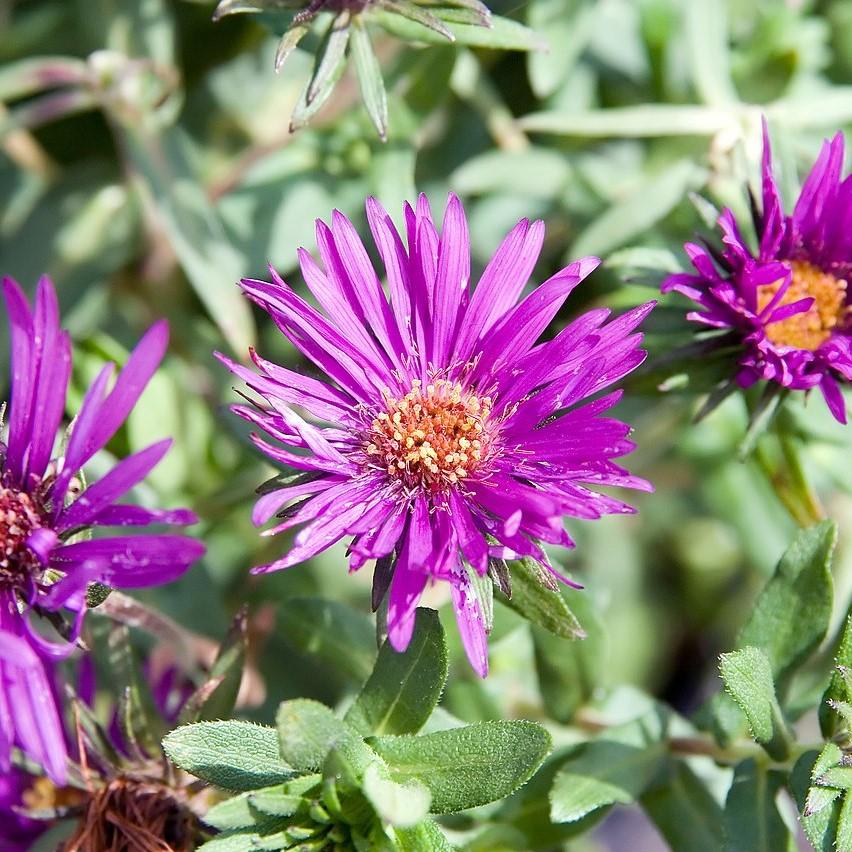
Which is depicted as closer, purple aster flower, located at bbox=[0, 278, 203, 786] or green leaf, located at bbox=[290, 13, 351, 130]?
purple aster flower, located at bbox=[0, 278, 203, 786]

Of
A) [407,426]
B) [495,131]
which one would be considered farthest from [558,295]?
[495,131]

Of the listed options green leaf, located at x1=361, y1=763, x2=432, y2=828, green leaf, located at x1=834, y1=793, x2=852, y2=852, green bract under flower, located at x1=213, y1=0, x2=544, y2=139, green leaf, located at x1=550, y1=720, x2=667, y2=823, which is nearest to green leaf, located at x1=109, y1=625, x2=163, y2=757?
green leaf, located at x1=361, y1=763, x2=432, y2=828

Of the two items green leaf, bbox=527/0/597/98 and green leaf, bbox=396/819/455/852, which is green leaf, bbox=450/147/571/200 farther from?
green leaf, bbox=396/819/455/852

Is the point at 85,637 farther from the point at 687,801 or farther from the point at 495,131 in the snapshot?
the point at 495,131

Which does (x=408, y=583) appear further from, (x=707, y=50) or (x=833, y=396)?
(x=707, y=50)

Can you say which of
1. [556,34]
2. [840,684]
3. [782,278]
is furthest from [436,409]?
[556,34]

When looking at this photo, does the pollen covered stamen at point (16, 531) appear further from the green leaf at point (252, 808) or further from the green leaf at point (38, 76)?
the green leaf at point (38, 76)

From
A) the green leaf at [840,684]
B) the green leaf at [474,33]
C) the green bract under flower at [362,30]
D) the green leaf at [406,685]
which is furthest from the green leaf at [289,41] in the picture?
the green leaf at [840,684]

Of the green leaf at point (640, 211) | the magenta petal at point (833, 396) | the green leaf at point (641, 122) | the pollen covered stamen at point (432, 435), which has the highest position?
the green leaf at point (641, 122)
